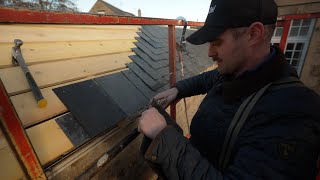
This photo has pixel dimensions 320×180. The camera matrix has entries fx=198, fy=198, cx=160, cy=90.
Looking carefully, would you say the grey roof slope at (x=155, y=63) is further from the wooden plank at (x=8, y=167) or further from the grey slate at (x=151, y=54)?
the wooden plank at (x=8, y=167)

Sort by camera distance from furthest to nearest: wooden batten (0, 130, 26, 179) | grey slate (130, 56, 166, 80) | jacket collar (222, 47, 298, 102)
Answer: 1. grey slate (130, 56, 166, 80)
2. jacket collar (222, 47, 298, 102)
3. wooden batten (0, 130, 26, 179)

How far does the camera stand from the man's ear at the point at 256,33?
1199 millimetres

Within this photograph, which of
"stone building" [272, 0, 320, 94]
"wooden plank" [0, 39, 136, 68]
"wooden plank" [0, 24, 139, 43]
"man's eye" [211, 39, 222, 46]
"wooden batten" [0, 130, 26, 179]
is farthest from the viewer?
"stone building" [272, 0, 320, 94]

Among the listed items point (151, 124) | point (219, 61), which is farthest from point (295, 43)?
point (151, 124)

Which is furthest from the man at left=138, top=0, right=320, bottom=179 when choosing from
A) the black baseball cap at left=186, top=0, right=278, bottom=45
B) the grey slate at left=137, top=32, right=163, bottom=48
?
the grey slate at left=137, top=32, right=163, bottom=48

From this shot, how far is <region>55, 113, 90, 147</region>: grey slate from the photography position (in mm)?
1487

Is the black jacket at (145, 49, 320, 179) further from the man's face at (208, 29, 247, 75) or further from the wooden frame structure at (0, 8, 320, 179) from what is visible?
the wooden frame structure at (0, 8, 320, 179)

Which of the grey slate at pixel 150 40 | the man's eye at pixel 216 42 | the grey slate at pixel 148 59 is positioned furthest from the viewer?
the grey slate at pixel 150 40

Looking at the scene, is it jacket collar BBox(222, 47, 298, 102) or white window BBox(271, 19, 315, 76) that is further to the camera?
white window BBox(271, 19, 315, 76)

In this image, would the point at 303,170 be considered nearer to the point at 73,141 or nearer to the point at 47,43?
the point at 73,141

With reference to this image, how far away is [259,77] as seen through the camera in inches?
47.6

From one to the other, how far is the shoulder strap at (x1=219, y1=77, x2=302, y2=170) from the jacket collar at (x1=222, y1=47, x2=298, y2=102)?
4 centimetres

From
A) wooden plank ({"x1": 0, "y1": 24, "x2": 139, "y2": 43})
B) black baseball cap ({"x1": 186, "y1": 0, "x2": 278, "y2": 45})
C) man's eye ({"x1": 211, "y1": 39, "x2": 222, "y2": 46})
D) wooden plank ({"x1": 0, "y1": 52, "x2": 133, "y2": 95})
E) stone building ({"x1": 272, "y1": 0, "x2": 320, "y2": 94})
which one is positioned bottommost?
stone building ({"x1": 272, "y1": 0, "x2": 320, "y2": 94})

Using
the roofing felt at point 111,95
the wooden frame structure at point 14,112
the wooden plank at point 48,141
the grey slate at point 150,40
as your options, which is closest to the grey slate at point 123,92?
the roofing felt at point 111,95
